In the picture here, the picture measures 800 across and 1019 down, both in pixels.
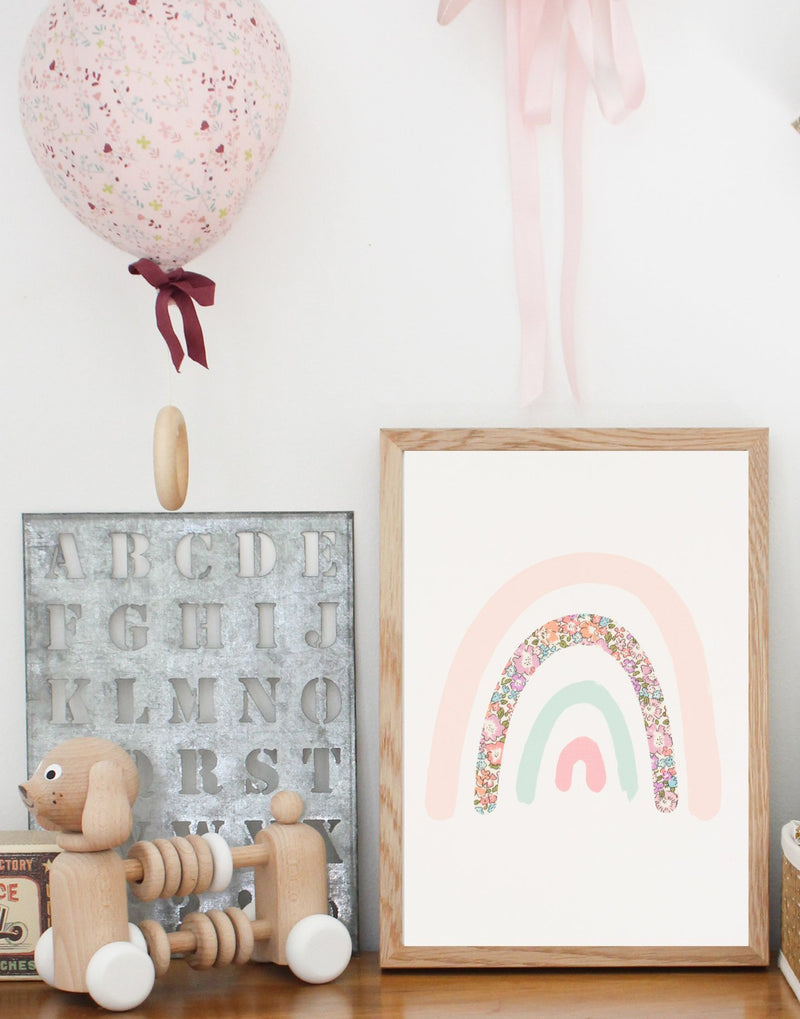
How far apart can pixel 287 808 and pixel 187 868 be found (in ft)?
0.36

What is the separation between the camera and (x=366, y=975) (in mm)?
986

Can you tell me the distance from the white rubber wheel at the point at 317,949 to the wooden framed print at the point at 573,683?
61mm

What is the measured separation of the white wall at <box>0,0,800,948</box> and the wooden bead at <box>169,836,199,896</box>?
203 mm

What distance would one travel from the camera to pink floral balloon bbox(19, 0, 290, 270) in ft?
2.67

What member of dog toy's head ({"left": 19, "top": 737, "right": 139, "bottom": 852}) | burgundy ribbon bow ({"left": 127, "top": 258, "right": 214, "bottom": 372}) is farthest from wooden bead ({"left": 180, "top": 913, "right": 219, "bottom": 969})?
burgundy ribbon bow ({"left": 127, "top": 258, "right": 214, "bottom": 372})

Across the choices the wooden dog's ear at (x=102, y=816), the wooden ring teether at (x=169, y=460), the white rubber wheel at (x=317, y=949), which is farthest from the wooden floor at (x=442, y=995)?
the wooden ring teether at (x=169, y=460)

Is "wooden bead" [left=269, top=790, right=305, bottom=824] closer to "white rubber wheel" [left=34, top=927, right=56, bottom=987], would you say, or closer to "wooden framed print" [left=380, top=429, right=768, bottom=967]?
A: "wooden framed print" [left=380, top=429, right=768, bottom=967]

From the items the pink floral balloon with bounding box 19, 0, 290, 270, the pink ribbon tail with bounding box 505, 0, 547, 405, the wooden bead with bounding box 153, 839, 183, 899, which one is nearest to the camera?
the pink floral balloon with bounding box 19, 0, 290, 270

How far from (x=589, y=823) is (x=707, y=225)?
2.06 ft

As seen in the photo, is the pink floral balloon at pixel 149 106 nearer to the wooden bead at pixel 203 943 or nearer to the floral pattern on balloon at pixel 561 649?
the floral pattern on balloon at pixel 561 649

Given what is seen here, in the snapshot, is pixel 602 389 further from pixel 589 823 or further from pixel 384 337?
pixel 589 823

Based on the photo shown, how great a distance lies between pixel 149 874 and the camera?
91cm

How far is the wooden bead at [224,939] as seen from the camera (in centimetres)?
92

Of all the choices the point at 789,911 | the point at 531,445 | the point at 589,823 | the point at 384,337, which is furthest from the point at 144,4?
the point at 789,911
